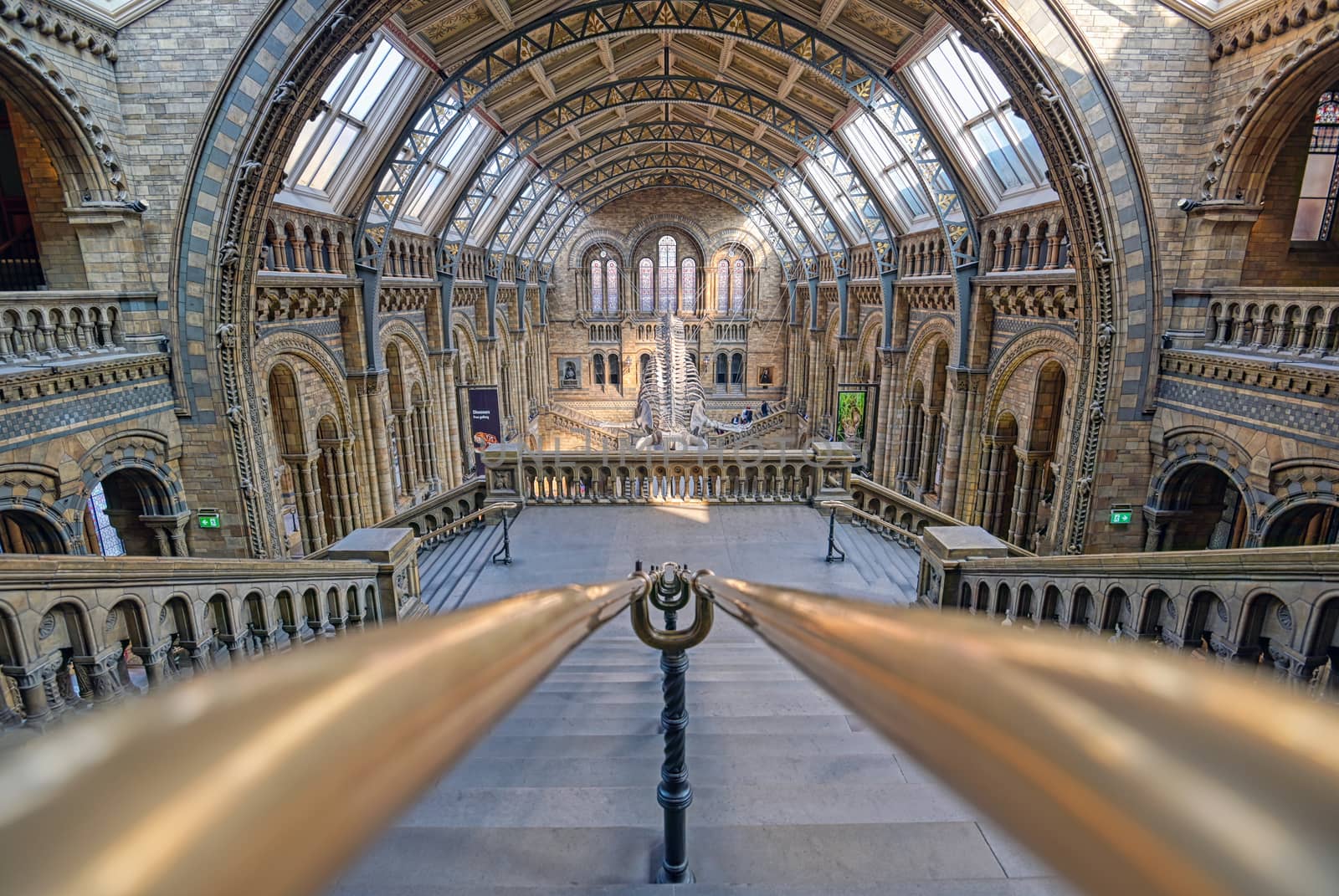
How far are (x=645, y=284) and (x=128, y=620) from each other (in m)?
35.4

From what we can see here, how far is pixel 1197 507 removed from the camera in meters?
9.64

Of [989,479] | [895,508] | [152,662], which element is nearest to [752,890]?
[152,662]

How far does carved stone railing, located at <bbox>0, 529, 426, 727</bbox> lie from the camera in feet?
11.1

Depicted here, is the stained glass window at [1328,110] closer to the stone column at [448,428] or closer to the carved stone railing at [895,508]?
the carved stone railing at [895,508]

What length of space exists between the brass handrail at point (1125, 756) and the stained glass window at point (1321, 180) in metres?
13.5

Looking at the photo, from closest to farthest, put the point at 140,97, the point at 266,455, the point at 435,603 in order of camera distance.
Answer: the point at 435,603, the point at 140,97, the point at 266,455

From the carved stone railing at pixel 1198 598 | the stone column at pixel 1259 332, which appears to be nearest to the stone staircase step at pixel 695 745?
the carved stone railing at pixel 1198 598

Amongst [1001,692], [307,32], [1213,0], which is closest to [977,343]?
[1213,0]

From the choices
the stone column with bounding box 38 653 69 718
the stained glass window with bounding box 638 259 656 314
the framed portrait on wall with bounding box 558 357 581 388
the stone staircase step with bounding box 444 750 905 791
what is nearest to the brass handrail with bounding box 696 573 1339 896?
the stone staircase step with bounding box 444 750 905 791

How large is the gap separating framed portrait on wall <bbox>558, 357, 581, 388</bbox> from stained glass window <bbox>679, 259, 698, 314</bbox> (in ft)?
21.6

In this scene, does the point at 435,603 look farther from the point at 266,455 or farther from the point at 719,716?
the point at 719,716

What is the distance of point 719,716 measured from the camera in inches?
187

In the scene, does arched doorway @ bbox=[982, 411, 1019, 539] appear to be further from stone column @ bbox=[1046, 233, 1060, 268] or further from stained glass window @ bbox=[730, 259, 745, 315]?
stained glass window @ bbox=[730, 259, 745, 315]

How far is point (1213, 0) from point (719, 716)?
33.7 ft
